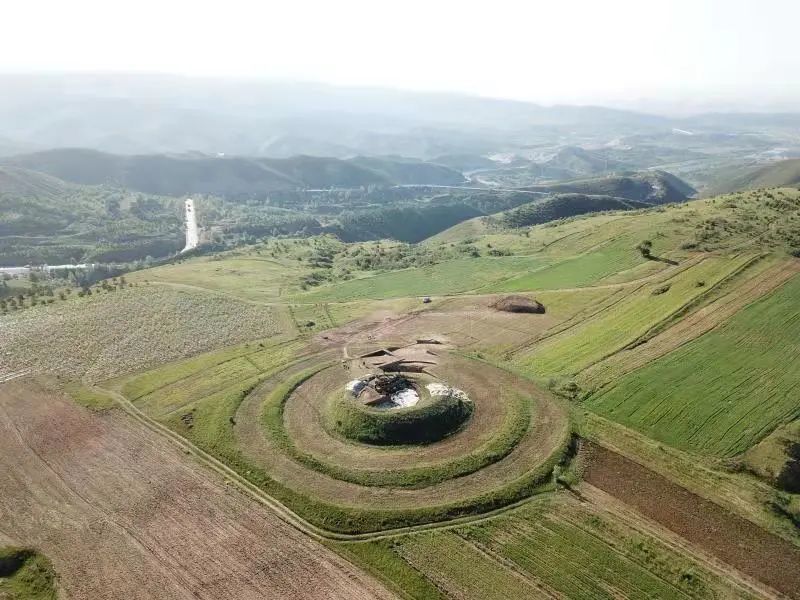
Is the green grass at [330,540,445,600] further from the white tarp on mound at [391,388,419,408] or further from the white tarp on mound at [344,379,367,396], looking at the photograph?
the white tarp on mound at [344,379,367,396]

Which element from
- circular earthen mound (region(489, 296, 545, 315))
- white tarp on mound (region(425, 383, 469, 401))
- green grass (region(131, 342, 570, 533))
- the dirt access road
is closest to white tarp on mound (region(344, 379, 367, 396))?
white tarp on mound (region(425, 383, 469, 401))

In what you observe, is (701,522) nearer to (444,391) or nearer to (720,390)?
(720,390)

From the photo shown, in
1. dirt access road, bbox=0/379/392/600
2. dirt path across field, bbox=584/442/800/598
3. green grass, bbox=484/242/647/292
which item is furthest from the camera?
green grass, bbox=484/242/647/292

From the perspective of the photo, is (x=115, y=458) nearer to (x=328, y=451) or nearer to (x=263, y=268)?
(x=328, y=451)

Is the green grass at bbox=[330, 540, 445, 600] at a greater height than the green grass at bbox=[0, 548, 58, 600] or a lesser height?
greater

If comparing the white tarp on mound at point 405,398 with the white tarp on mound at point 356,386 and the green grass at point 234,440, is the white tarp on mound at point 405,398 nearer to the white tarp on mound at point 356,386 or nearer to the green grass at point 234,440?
the white tarp on mound at point 356,386

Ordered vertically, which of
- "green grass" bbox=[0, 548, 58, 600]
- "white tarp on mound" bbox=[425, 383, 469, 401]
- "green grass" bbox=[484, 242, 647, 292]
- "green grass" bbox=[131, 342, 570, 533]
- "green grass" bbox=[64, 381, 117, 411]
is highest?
"green grass" bbox=[484, 242, 647, 292]
